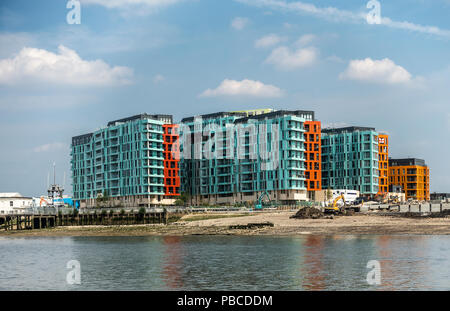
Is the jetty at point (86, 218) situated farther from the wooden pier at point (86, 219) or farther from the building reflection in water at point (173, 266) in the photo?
the building reflection in water at point (173, 266)

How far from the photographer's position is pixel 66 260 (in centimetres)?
7238

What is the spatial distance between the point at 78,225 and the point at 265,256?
10046 cm

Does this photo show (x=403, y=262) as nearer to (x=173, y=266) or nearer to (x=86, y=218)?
(x=173, y=266)

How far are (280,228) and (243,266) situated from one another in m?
54.2

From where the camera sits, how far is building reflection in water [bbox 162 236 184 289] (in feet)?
167

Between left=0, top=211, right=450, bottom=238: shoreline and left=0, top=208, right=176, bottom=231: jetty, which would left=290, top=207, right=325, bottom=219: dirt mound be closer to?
left=0, top=211, right=450, bottom=238: shoreline

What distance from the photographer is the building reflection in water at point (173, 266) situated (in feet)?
167

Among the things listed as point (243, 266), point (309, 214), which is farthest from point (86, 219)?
point (243, 266)

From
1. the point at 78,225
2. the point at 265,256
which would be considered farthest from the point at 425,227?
the point at 78,225

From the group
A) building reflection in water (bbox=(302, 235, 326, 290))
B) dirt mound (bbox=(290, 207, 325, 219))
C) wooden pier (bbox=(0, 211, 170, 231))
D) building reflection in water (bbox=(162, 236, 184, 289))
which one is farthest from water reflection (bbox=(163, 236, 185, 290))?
wooden pier (bbox=(0, 211, 170, 231))

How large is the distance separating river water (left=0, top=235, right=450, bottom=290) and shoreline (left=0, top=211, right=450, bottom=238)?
14.6m

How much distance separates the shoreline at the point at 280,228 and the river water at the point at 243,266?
577 inches
